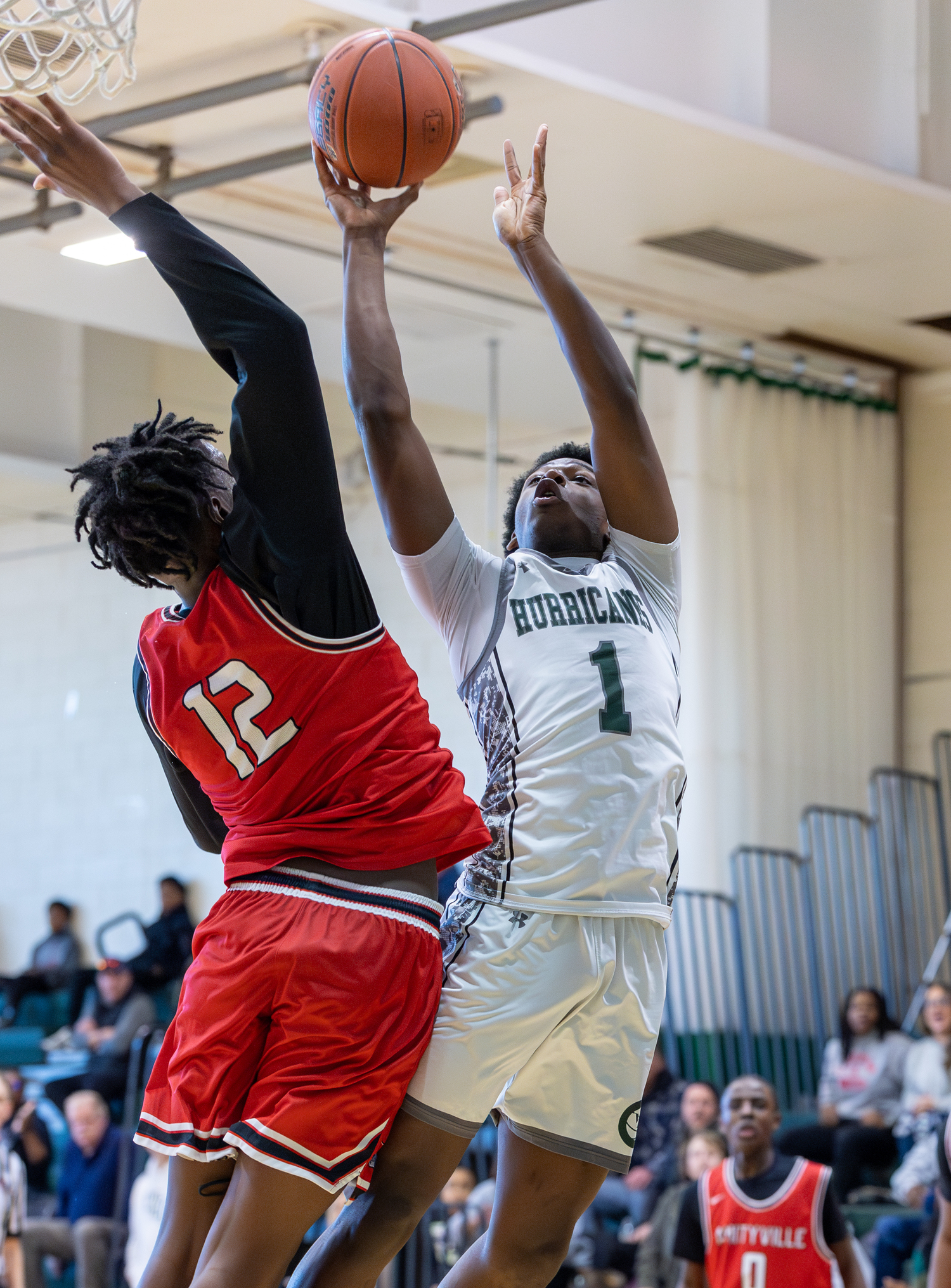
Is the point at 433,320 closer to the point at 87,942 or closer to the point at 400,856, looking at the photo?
the point at 87,942

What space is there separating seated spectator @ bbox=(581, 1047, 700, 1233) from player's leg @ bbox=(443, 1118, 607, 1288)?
531 cm

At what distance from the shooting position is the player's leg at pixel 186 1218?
2666 millimetres

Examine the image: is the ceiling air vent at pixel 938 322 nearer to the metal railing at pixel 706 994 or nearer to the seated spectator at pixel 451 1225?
the metal railing at pixel 706 994

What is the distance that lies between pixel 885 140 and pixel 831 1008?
481 cm

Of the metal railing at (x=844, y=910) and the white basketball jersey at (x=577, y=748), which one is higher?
the white basketball jersey at (x=577, y=748)

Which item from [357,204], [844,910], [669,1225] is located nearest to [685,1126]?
[669,1225]

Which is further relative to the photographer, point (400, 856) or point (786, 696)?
point (786, 696)

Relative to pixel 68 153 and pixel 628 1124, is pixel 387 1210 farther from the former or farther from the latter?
pixel 68 153

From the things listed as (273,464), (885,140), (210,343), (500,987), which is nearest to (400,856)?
(500,987)

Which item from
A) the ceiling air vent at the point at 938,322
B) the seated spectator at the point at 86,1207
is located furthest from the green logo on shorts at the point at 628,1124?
the ceiling air vent at the point at 938,322

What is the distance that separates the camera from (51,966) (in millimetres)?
12766

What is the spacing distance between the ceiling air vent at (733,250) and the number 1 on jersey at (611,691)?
635 centimetres

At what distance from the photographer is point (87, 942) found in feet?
42.7

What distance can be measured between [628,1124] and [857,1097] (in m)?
6.14
